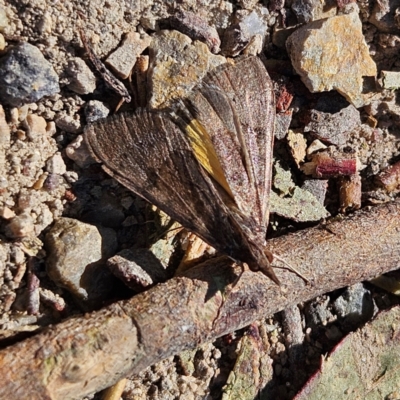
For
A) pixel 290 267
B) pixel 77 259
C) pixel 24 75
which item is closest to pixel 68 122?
pixel 24 75

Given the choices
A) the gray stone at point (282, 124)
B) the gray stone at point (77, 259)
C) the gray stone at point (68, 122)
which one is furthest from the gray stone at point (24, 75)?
the gray stone at point (282, 124)

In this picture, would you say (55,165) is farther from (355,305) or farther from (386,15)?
(386,15)

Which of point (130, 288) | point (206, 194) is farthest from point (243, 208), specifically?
point (130, 288)

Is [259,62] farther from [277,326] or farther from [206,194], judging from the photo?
[277,326]

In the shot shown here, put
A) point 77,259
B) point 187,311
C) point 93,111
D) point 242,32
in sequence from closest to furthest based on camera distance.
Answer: point 187,311
point 77,259
point 93,111
point 242,32

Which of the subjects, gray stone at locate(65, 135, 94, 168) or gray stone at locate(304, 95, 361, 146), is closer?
gray stone at locate(65, 135, 94, 168)

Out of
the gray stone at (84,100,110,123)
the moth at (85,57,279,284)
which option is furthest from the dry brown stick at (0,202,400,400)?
the gray stone at (84,100,110,123)

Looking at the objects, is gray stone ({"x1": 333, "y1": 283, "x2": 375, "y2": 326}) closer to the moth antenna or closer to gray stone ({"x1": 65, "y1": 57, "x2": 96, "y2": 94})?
the moth antenna

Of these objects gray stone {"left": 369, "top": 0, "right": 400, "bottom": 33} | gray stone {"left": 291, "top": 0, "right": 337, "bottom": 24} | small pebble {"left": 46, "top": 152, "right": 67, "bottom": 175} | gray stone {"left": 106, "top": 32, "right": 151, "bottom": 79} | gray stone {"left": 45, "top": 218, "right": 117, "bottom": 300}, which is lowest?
gray stone {"left": 45, "top": 218, "right": 117, "bottom": 300}
